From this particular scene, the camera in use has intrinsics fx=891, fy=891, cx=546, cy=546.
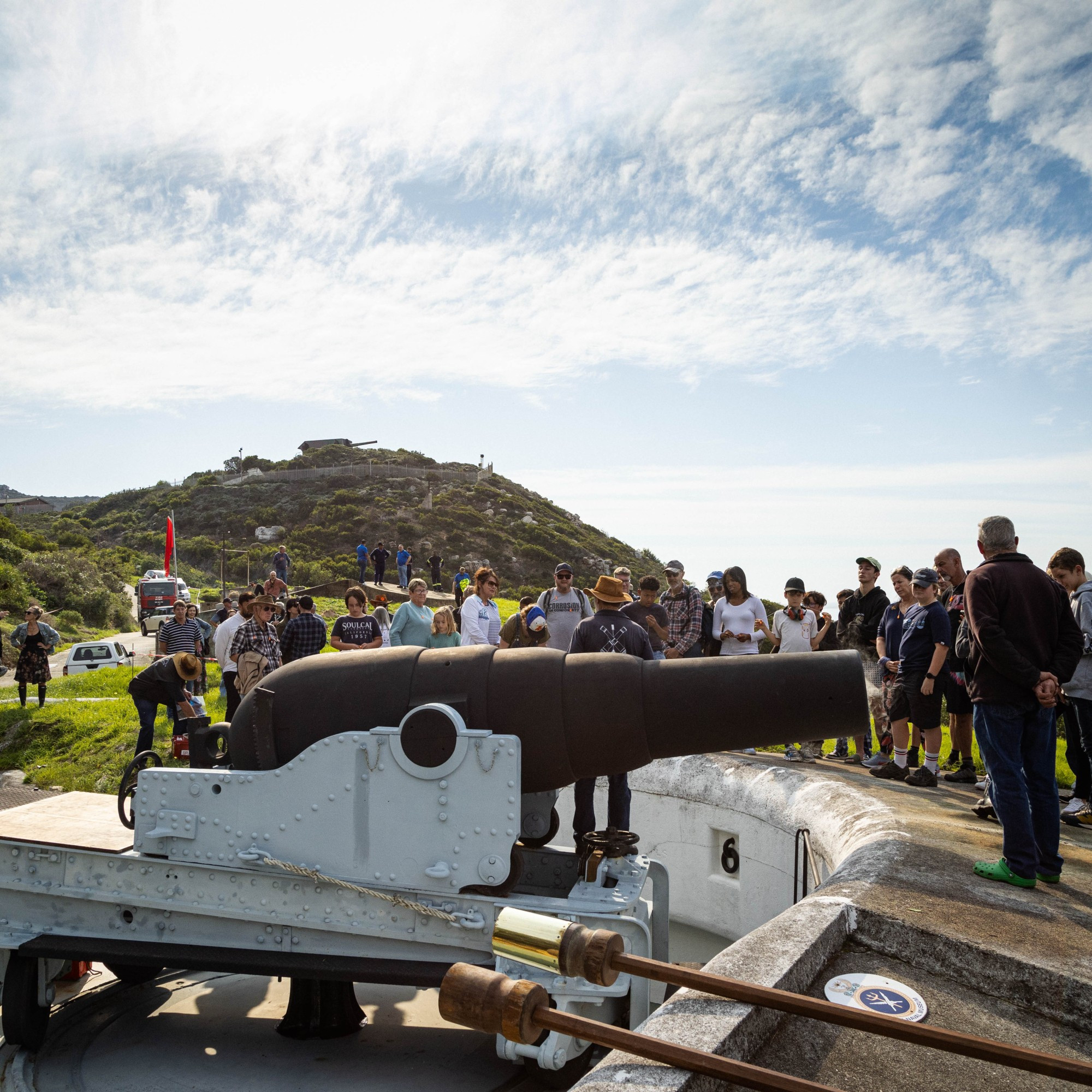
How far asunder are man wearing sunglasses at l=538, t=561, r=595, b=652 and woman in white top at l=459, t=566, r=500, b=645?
33.2 inches

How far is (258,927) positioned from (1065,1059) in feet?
11.2

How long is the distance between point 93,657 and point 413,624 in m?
13.0

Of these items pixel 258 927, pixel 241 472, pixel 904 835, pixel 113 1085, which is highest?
pixel 241 472

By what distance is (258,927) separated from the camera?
13.7ft

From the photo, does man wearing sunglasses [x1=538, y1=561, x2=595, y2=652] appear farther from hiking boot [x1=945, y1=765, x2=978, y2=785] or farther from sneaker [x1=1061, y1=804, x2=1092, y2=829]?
sneaker [x1=1061, y1=804, x2=1092, y2=829]

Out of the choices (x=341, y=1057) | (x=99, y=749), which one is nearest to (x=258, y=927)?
(x=341, y=1057)

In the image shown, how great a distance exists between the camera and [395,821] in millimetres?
3900

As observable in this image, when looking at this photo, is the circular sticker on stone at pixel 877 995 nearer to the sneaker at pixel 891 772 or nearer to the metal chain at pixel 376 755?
the metal chain at pixel 376 755

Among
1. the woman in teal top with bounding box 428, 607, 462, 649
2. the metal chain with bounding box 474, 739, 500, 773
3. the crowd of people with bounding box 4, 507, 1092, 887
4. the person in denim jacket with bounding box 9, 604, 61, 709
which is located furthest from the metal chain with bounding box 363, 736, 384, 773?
the person in denim jacket with bounding box 9, 604, 61, 709

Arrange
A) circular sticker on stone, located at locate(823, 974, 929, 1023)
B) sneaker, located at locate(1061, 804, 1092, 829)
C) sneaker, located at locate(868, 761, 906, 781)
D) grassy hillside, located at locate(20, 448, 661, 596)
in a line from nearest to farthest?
circular sticker on stone, located at locate(823, 974, 929, 1023) → sneaker, located at locate(1061, 804, 1092, 829) → sneaker, located at locate(868, 761, 906, 781) → grassy hillside, located at locate(20, 448, 661, 596)

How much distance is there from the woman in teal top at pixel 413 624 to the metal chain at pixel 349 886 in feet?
12.3

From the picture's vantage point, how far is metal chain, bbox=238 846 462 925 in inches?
152

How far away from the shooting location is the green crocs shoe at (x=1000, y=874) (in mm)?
3881

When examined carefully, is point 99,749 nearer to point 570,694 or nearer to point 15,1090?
point 15,1090
